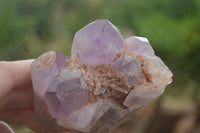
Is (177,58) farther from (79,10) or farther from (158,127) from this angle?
(79,10)

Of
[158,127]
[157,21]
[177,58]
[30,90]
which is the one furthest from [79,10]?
[30,90]

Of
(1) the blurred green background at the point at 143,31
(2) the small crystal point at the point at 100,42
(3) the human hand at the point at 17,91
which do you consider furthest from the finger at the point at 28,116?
(1) the blurred green background at the point at 143,31

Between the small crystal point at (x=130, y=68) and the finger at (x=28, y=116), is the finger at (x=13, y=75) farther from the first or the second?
the small crystal point at (x=130, y=68)

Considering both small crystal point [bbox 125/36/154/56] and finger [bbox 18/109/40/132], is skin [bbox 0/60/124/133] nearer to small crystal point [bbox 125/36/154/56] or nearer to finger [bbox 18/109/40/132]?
finger [bbox 18/109/40/132]

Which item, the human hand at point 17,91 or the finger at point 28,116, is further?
the finger at point 28,116

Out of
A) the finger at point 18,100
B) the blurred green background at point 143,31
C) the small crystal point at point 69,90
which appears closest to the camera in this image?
the small crystal point at point 69,90

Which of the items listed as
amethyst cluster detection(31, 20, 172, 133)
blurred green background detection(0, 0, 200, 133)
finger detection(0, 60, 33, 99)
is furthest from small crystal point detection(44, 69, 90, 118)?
blurred green background detection(0, 0, 200, 133)

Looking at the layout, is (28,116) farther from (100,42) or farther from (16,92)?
(100,42)
